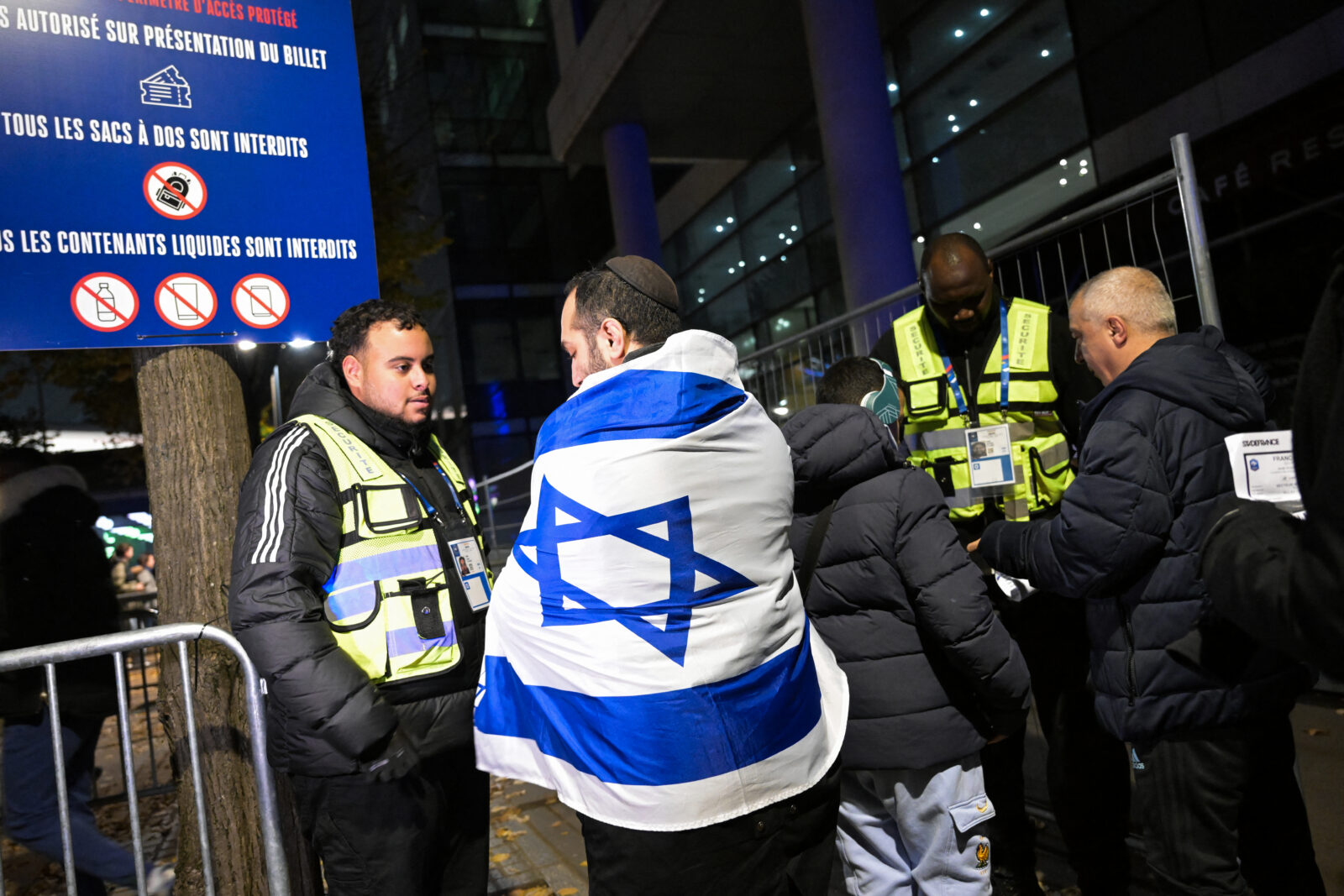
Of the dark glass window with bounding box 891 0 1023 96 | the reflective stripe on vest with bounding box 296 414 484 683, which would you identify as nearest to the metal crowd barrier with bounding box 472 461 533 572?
the dark glass window with bounding box 891 0 1023 96

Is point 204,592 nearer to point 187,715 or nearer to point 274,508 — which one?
point 187,715

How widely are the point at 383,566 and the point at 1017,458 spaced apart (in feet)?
8.01

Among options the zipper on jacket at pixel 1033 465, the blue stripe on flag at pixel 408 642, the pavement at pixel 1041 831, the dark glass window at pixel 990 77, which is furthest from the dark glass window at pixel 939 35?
the blue stripe on flag at pixel 408 642

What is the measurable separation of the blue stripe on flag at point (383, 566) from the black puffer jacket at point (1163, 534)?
1.95 meters

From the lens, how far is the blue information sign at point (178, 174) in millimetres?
3059

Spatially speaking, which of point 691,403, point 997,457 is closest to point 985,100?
point 997,457

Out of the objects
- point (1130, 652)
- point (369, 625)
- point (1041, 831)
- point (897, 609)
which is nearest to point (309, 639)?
point (369, 625)

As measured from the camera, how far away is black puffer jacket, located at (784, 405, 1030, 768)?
260 centimetres

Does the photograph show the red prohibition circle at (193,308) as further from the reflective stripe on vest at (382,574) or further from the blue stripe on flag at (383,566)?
the blue stripe on flag at (383,566)

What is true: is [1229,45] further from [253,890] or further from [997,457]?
[253,890]

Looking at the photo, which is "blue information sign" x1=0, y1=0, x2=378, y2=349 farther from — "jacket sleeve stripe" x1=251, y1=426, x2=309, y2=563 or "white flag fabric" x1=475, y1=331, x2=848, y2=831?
"white flag fabric" x1=475, y1=331, x2=848, y2=831

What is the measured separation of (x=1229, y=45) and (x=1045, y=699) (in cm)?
842

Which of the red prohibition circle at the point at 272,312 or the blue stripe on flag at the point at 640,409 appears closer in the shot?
the blue stripe on flag at the point at 640,409

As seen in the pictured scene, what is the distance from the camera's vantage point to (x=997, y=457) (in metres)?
3.44
